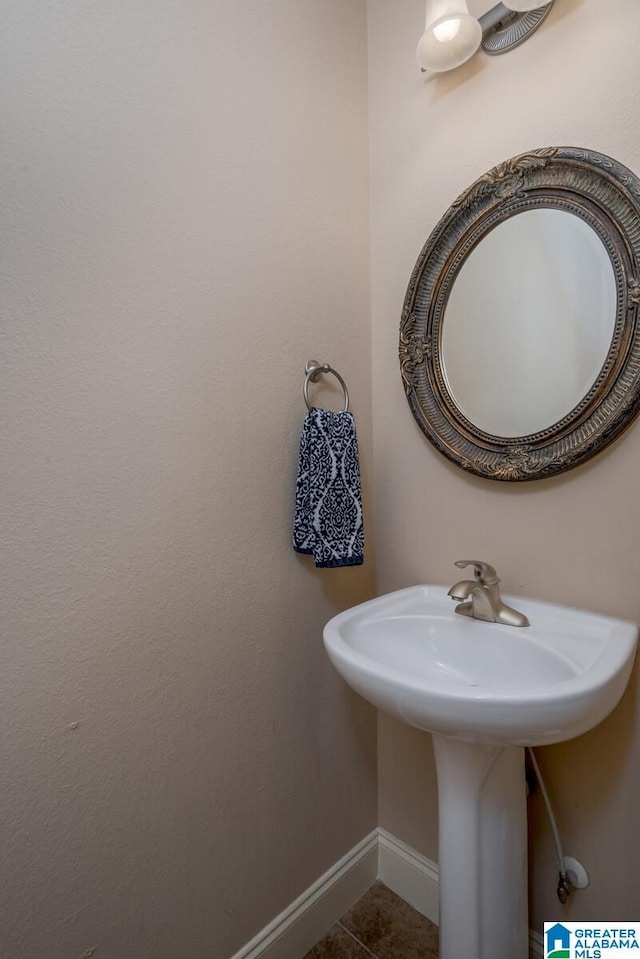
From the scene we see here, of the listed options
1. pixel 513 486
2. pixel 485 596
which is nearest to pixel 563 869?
pixel 485 596

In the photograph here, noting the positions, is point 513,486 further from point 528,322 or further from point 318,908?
point 318,908

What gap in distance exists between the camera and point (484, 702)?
641 mm

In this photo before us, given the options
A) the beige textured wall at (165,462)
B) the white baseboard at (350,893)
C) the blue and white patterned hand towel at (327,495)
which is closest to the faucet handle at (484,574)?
the blue and white patterned hand towel at (327,495)

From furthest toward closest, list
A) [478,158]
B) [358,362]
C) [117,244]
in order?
[358,362]
[478,158]
[117,244]

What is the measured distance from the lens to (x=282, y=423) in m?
1.08

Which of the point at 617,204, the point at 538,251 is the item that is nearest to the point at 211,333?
the point at 538,251

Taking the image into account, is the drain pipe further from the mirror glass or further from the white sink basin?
the mirror glass

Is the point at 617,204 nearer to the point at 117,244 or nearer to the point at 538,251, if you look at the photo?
the point at 538,251

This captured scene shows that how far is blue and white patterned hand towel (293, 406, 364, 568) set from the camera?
3.45ft

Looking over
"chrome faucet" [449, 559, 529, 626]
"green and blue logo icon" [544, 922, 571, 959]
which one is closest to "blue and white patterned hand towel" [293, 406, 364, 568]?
"chrome faucet" [449, 559, 529, 626]

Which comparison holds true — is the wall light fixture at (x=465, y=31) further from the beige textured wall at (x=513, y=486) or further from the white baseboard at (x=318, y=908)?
the white baseboard at (x=318, y=908)

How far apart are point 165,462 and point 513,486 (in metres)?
0.74

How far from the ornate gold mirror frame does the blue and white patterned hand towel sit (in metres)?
0.23

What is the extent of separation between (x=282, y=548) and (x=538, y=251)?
2.80 ft
